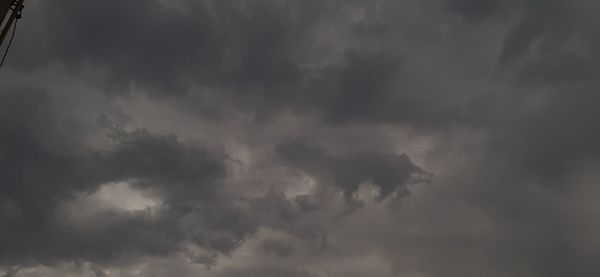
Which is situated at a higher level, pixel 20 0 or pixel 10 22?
pixel 20 0

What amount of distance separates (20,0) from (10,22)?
7.73ft

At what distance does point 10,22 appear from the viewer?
96.3 ft

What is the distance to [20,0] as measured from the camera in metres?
30.9
